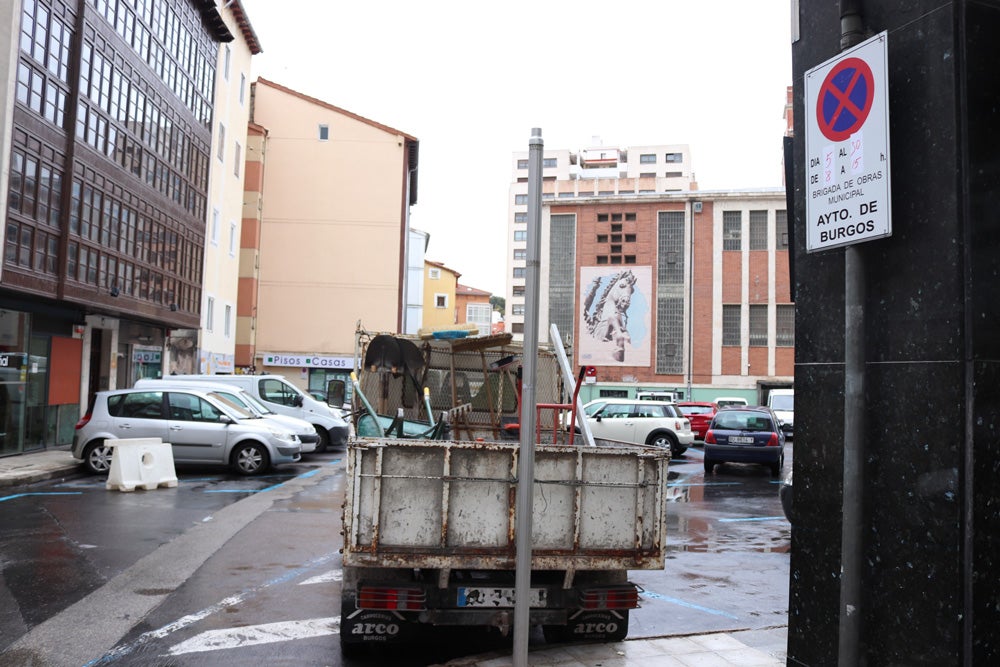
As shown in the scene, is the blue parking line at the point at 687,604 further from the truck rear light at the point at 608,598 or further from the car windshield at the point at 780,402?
the car windshield at the point at 780,402

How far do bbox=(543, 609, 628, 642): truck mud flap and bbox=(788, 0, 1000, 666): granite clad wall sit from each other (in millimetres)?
1719

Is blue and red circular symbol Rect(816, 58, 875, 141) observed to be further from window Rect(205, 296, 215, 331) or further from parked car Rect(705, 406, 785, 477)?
window Rect(205, 296, 215, 331)

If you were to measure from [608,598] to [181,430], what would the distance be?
12252mm

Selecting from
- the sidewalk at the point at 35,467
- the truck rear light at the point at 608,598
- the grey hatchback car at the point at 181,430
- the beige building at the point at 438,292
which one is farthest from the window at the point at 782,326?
the truck rear light at the point at 608,598

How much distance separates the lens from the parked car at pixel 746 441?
18.7 m

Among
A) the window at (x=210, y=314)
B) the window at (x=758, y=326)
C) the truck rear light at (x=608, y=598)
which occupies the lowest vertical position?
the truck rear light at (x=608, y=598)

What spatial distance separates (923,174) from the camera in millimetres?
3662

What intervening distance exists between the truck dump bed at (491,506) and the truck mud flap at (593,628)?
0.52 metres

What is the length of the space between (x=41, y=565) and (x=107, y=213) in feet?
47.8

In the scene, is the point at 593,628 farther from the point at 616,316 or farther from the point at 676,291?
the point at 676,291

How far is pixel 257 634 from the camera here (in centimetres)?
590

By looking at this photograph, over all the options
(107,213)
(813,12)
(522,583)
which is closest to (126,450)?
(107,213)

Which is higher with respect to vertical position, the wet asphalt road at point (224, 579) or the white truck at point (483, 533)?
the white truck at point (483, 533)

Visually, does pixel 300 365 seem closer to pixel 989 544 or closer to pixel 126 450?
pixel 126 450
